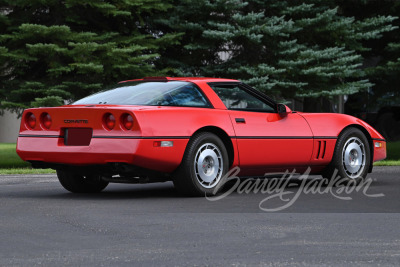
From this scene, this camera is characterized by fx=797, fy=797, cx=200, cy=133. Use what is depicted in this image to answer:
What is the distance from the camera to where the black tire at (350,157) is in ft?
33.9

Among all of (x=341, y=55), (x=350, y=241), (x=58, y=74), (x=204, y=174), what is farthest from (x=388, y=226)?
(x=341, y=55)

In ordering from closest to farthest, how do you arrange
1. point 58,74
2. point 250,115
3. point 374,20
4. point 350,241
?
point 350,241 < point 250,115 < point 58,74 < point 374,20

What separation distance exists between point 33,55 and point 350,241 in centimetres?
1278

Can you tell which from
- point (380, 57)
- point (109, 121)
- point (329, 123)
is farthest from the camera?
point (380, 57)

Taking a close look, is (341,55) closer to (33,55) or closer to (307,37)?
(307,37)

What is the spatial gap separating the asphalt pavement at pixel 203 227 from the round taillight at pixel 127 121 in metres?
0.83

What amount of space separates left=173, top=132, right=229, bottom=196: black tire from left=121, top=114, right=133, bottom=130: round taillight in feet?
2.34

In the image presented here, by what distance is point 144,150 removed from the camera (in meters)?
8.45

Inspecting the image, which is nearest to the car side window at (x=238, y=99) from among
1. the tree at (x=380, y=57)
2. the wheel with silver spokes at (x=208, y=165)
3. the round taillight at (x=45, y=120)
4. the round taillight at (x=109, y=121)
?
the wheel with silver spokes at (x=208, y=165)

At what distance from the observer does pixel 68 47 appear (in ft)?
57.9

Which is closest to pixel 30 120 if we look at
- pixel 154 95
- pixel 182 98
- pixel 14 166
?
pixel 154 95

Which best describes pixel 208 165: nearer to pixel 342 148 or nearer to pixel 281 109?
pixel 281 109

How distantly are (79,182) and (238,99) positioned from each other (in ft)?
7.23

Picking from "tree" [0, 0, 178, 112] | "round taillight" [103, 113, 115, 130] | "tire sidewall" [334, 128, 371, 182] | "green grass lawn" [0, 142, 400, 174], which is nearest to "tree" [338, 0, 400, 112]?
"green grass lawn" [0, 142, 400, 174]
